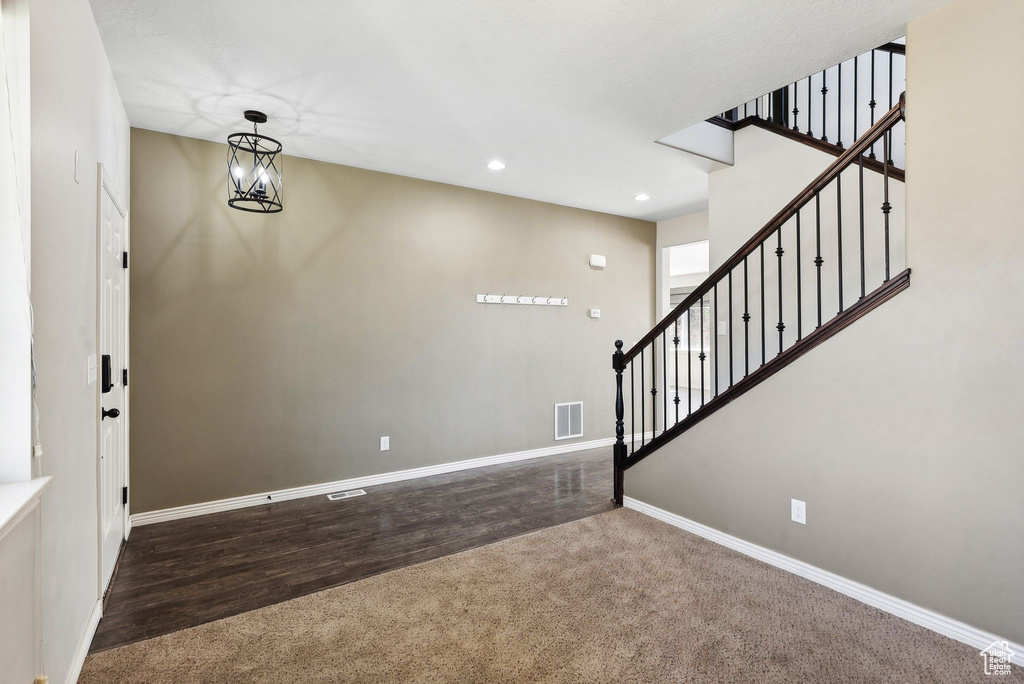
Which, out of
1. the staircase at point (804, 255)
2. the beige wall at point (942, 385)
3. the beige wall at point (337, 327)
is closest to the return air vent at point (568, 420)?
the beige wall at point (337, 327)

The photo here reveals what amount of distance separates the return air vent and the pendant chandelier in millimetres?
3314

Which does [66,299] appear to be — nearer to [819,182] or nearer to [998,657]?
[819,182]

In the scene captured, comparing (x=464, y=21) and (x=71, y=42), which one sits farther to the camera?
(x=464, y=21)

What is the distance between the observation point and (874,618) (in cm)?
224

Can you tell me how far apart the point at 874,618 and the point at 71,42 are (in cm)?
398

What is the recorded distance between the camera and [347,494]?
4047 mm

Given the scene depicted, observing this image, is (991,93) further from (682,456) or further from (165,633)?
(165,633)

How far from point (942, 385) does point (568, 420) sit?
365 centimetres

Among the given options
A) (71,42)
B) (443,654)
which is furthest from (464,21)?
(443,654)

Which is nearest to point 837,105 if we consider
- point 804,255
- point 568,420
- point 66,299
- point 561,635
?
point 804,255

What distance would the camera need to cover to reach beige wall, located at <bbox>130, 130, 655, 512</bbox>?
3512 mm

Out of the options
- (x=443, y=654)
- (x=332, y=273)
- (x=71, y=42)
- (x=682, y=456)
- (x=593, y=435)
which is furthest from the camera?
(x=593, y=435)

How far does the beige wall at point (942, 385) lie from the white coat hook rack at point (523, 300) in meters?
2.90

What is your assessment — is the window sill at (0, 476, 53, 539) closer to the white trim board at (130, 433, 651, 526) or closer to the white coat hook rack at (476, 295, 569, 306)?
the white trim board at (130, 433, 651, 526)
